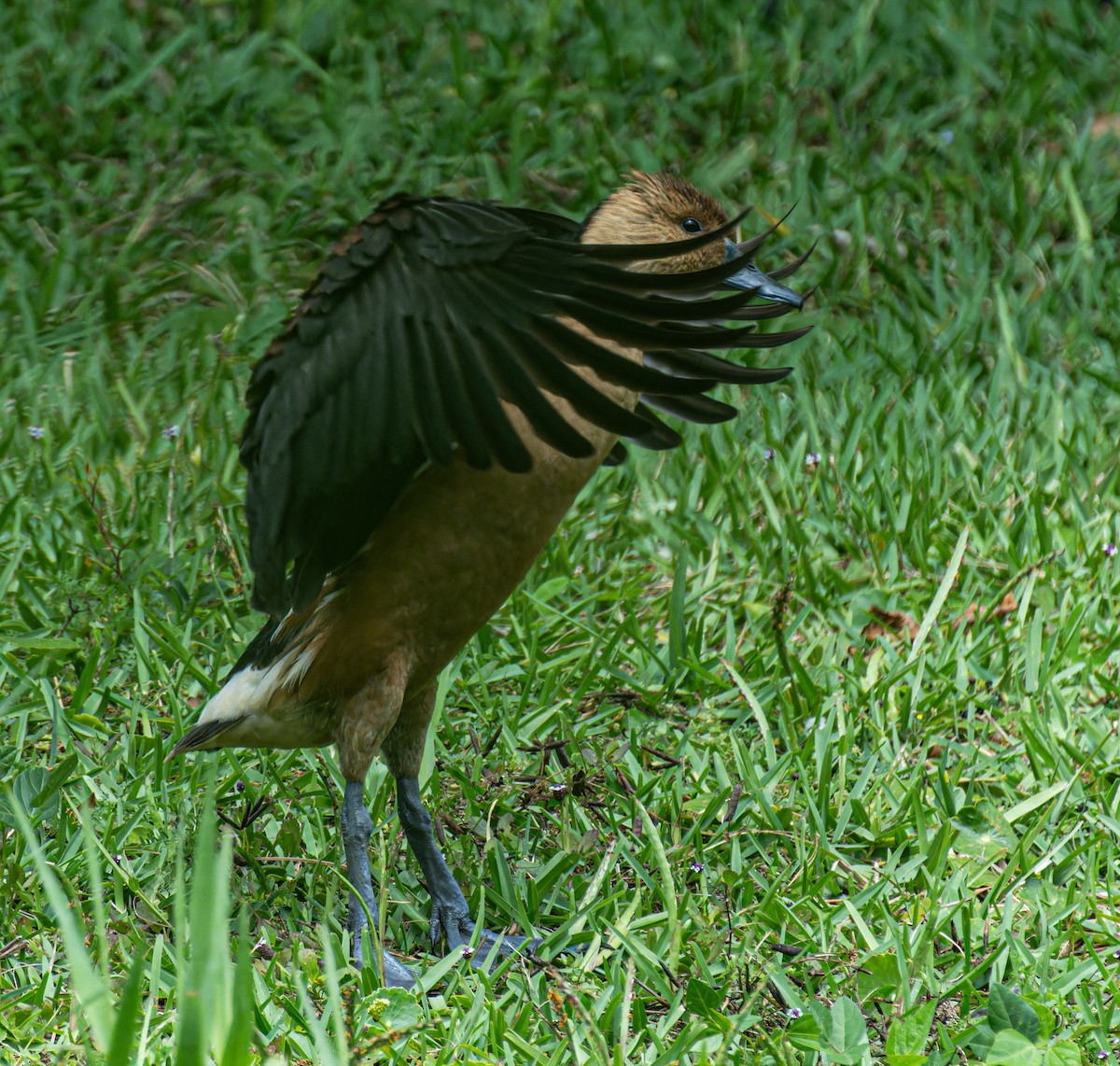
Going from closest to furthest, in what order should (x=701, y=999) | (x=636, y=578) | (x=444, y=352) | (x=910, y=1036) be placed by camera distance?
(x=444, y=352) < (x=910, y=1036) < (x=701, y=999) < (x=636, y=578)

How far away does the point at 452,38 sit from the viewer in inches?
281

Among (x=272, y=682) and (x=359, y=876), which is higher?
(x=272, y=682)

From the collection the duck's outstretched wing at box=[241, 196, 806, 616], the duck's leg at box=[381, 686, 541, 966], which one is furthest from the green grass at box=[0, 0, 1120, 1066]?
the duck's outstretched wing at box=[241, 196, 806, 616]

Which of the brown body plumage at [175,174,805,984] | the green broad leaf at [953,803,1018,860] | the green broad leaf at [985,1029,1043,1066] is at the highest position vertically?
the brown body plumage at [175,174,805,984]

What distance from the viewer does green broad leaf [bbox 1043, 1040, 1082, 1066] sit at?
281 cm

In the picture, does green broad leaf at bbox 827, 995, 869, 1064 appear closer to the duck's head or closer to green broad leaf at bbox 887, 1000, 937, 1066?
green broad leaf at bbox 887, 1000, 937, 1066

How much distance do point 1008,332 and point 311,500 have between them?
3.35 m

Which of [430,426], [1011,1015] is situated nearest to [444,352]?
[430,426]

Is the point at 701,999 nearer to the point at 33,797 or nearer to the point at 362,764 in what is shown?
the point at 362,764

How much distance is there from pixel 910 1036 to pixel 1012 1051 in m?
0.18

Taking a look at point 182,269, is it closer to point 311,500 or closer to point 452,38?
point 452,38

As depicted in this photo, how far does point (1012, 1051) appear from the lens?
285 cm

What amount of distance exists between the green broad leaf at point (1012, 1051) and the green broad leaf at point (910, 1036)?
0.12m

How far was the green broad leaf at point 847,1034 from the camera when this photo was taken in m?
2.84
